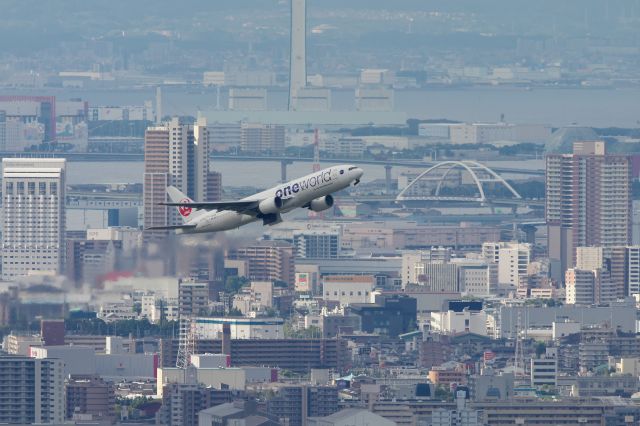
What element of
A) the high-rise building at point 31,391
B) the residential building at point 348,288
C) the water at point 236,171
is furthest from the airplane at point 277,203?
the water at point 236,171

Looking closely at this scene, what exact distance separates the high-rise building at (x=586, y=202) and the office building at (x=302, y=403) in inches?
1871

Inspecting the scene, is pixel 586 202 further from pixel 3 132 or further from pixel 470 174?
pixel 3 132

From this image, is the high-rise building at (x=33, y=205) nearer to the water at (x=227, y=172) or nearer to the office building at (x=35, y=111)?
the water at (x=227, y=172)

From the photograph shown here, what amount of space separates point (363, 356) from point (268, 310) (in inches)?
342

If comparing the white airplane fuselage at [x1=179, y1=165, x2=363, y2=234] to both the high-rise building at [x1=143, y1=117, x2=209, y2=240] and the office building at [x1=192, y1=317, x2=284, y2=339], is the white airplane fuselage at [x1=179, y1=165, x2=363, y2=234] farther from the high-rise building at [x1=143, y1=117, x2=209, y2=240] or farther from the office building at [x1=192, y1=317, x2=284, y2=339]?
the high-rise building at [x1=143, y1=117, x2=209, y2=240]

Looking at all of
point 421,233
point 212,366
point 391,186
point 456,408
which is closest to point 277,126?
point 391,186

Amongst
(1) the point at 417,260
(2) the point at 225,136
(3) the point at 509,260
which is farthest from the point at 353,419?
(2) the point at 225,136

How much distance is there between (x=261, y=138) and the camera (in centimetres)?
17375

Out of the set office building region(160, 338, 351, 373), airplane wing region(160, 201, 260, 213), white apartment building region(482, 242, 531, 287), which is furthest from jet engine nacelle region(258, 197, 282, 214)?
white apartment building region(482, 242, 531, 287)

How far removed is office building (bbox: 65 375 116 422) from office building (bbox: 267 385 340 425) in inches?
141

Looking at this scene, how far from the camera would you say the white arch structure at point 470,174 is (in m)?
143

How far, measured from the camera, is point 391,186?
15188 centimetres

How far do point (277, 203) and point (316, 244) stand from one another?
71982 millimetres

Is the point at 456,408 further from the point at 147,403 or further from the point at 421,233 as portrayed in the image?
the point at 421,233
